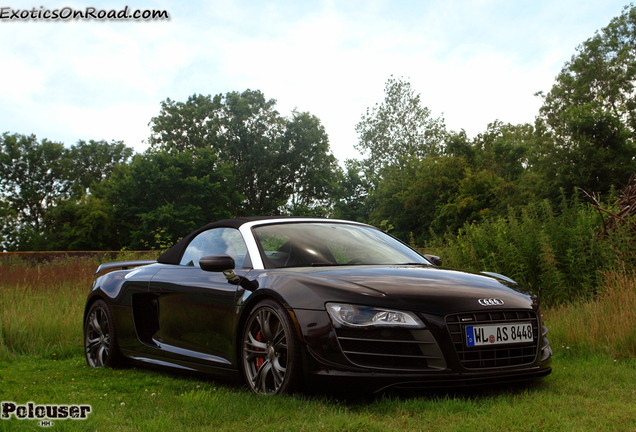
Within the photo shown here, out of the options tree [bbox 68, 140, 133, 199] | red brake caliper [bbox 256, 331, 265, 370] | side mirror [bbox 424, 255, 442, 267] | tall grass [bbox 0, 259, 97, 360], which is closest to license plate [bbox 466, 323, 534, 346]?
red brake caliper [bbox 256, 331, 265, 370]

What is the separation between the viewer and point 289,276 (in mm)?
4430

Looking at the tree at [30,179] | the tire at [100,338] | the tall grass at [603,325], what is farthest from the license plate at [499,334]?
the tree at [30,179]

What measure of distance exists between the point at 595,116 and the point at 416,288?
→ 1675 inches

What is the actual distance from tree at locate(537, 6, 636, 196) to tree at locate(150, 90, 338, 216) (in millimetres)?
23464

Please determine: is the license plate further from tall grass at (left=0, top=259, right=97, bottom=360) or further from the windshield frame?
tall grass at (left=0, top=259, right=97, bottom=360)

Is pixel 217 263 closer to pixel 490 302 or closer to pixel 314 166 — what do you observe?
pixel 490 302

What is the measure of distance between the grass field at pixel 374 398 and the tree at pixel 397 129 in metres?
57.6

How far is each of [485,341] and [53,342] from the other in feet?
19.8

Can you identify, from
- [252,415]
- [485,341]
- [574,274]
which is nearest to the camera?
[252,415]

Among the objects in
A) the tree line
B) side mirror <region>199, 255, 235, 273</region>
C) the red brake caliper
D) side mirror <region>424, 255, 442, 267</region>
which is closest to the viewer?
the red brake caliper

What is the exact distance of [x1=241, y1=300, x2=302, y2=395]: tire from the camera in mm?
4090

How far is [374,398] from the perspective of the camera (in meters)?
4.09

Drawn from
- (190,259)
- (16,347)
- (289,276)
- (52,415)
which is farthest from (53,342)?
(289,276)

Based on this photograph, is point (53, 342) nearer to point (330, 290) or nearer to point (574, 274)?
point (330, 290)
